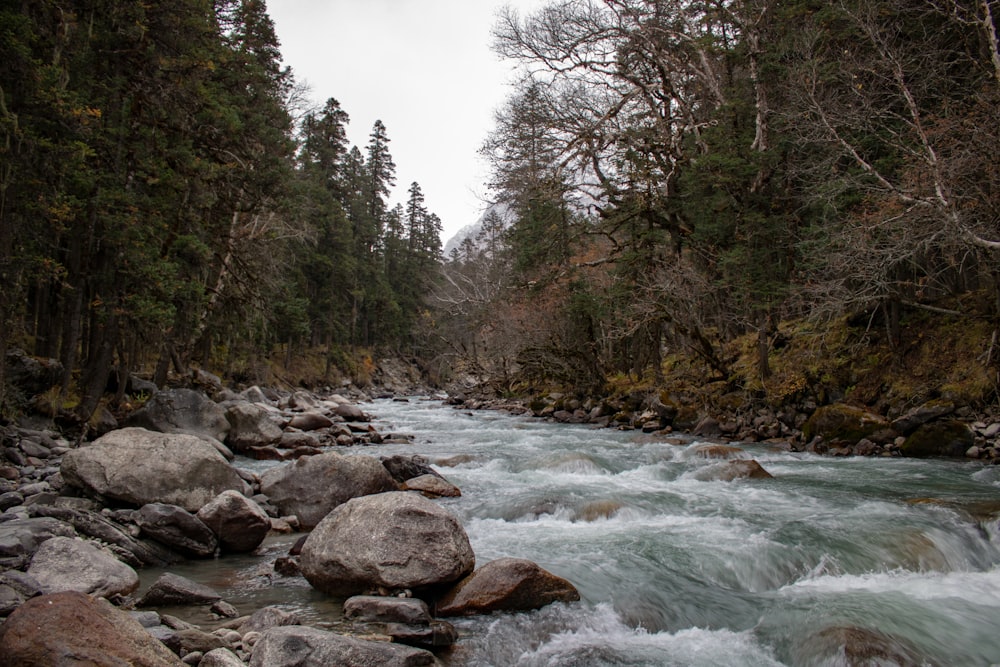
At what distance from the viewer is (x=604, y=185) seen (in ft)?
61.9

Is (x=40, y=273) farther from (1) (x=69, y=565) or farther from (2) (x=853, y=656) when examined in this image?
(2) (x=853, y=656)

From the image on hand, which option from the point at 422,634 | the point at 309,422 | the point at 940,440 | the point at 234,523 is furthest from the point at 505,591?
the point at 309,422

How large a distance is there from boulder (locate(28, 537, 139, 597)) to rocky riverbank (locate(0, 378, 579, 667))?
11 mm

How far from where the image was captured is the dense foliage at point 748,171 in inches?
Result: 415

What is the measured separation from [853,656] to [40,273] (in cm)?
1167

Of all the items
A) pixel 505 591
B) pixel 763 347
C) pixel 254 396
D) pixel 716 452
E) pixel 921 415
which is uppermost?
pixel 763 347

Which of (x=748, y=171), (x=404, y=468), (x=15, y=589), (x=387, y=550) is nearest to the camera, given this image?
(x=15, y=589)

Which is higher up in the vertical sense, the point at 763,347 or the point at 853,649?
the point at 763,347

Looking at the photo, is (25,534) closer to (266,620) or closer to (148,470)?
(148,470)

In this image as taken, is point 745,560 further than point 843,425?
No

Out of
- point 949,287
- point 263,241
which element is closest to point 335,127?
point 263,241

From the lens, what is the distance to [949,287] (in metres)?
13.5

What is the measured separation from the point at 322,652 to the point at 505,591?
1.65 m

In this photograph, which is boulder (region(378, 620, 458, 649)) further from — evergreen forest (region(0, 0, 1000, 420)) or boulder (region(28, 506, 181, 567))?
evergreen forest (region(0, 0, 1000, 420))
